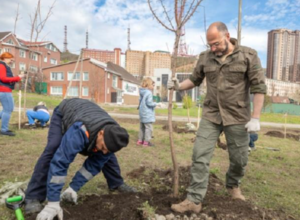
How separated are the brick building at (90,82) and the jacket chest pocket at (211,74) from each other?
29388mm

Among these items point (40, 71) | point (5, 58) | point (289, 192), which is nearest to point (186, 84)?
point (289, 192)


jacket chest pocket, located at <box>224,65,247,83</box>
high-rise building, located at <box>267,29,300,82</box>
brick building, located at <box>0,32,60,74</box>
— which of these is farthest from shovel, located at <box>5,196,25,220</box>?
brick building, located at <box>0,32,60,74</box>

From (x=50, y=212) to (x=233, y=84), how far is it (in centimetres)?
207

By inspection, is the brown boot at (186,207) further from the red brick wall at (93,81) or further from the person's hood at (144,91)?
the red brick wall at (93,81)

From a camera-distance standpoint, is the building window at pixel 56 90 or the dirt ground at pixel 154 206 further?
the building window at pixel 56 90

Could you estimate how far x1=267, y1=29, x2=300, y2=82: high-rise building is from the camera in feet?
40.0

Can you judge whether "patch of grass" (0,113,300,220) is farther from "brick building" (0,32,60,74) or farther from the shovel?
"brick building" (0,32,60,74)

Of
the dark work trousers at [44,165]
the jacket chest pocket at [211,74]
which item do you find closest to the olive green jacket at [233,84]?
the jacket chest pocket at [211,74]

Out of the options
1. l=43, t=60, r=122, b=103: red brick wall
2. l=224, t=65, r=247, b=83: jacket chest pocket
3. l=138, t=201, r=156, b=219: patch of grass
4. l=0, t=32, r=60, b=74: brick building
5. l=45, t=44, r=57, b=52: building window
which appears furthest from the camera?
l=45, t=44, r=57, b=52: building window

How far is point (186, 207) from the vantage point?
2.46 meters

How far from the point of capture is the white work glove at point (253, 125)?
2.51 meters

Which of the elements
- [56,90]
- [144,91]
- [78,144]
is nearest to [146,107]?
[144,91]

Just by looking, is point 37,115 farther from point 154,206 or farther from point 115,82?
point 115,82

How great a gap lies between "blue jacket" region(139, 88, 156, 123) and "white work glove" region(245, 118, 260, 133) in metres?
3.83
